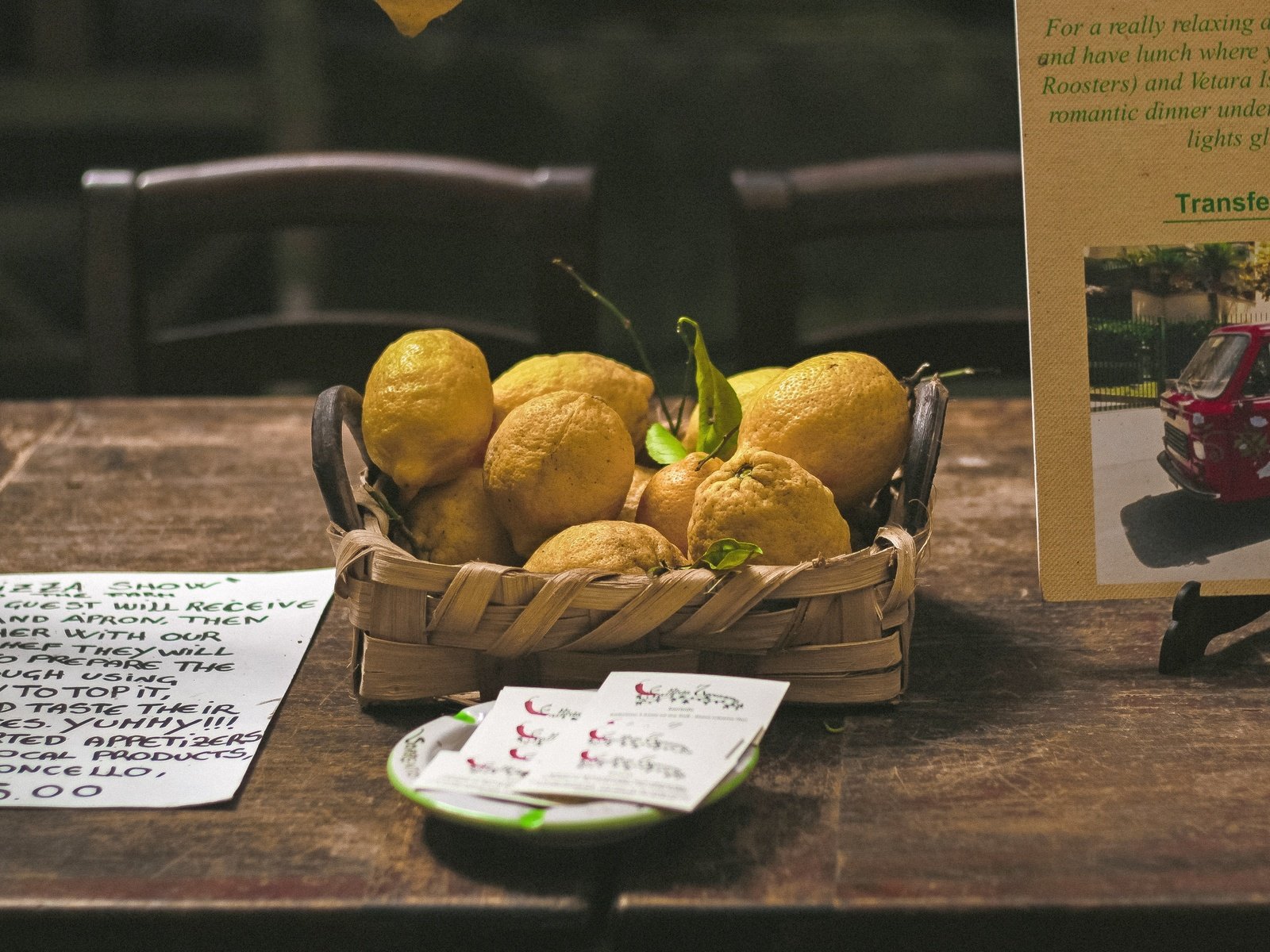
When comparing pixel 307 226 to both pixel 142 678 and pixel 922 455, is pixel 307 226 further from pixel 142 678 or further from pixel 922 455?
pixel 922 455

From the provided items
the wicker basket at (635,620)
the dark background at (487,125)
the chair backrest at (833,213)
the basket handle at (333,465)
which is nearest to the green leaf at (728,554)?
the wicker basket at (635,620)

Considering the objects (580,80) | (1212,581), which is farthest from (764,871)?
(580,80)

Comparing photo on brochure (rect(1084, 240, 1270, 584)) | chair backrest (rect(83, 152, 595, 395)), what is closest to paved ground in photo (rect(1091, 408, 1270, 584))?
photo on brochure (rect(1084, 240, 1270, 584))

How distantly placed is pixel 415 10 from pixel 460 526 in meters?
0.29

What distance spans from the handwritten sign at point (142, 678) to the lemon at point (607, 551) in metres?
0.19

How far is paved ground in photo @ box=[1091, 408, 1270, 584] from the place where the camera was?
742 millimetres

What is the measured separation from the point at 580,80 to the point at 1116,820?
2959 millimetres

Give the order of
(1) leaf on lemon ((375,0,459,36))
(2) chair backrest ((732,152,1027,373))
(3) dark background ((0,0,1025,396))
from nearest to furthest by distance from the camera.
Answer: (1) leaf on lemon ((375,0,459,36)) → (2) chair backrest ((732,152,1027,373)) → (3) dark background ((0,0,1025,396))

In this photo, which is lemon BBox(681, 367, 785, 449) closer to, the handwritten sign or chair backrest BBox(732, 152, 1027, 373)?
the handwritten sign

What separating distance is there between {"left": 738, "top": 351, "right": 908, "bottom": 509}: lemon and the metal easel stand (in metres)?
0.19

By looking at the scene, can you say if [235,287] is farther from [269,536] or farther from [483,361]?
[483,361]

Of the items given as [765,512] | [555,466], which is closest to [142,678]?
[555,466]

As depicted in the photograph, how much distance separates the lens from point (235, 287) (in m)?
3.68

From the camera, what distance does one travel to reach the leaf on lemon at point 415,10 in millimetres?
627
